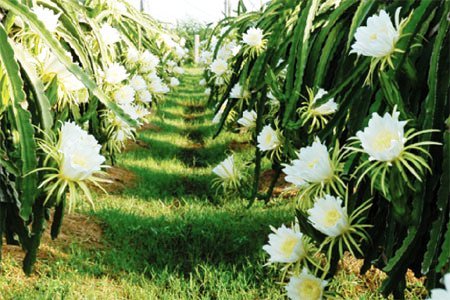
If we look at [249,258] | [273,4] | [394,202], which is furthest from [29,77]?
[273,4]

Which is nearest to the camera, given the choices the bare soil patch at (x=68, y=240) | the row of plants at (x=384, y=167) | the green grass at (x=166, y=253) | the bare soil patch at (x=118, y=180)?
the row of plants at (x=384, y=167)

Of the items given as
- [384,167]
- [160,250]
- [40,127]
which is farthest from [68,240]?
[384,167]

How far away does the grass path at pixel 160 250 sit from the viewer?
1972mm

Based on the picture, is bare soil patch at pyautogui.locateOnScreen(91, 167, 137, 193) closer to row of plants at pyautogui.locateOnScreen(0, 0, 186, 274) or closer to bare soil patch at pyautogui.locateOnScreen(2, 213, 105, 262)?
bare soil patch at pyautogui.locateOnScreen(2, 213, 105, 262)

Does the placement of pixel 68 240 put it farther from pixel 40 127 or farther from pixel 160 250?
pixel 40 127

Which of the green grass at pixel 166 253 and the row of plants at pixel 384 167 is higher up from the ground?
the row of plants at pixel 384 167

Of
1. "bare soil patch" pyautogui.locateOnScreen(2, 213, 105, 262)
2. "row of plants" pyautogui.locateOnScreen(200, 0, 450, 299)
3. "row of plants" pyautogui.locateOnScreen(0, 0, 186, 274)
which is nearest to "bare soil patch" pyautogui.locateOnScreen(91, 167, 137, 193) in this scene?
"bare soil patch" pyautogui.locateOnScreen(2, 213, 105, 262)

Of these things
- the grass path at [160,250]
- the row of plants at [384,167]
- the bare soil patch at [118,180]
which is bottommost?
the bare soil patch at [118,180]

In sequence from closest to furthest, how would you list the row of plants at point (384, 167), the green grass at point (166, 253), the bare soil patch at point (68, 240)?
the row of plants at point (384, 167)
the green grass at point (166, 253)
the bare soil patch at point (68, 240)

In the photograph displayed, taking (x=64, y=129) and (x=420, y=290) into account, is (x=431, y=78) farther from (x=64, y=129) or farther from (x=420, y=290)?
(x=420, y=290)

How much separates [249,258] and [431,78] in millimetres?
1310

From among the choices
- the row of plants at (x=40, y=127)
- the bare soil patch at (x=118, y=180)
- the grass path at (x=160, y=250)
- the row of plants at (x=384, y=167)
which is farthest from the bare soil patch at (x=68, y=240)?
the row of plants at (x=384, y=167)

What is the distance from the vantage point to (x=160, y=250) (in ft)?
7.94

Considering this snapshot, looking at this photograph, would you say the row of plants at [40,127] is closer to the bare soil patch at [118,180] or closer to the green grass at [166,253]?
the green grass at [166,253]
